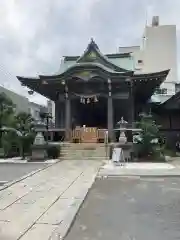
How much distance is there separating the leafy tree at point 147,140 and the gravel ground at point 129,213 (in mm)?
9248

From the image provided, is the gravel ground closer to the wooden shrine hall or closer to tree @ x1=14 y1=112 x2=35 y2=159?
tree @ x1=14 y1=112 x2=35 y2=159

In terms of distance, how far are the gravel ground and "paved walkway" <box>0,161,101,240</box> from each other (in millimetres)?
261

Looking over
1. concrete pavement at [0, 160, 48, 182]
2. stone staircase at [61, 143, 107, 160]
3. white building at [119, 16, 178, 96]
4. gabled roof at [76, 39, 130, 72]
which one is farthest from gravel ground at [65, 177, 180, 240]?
white building at [119, 16, 178, 96]

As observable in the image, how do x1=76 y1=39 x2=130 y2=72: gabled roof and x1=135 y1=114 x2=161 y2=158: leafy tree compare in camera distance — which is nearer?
x1=135 y1=114 x2=161 y2=158: leafy tree

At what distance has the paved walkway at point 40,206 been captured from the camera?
17.7 ft

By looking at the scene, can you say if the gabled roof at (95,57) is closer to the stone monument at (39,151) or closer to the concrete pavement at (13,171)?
the stone monument at (39,151)

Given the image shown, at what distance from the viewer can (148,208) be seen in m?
7.20

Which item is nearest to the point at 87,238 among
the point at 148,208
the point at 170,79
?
the point at 148,208

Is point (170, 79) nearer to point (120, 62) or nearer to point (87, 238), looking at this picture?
point (120, 62)

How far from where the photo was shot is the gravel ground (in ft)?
17.5

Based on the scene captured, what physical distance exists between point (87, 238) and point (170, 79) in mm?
52634

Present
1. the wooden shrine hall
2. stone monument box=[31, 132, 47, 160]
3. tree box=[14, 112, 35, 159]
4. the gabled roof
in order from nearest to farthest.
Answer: stone monument box=[31, 132, 47, 160], tree box=[14, 112, 35, 159], the wooden shrine hall, the gabled roof

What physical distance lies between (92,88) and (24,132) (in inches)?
248

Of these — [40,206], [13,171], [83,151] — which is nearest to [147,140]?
Answer: [83,151]
